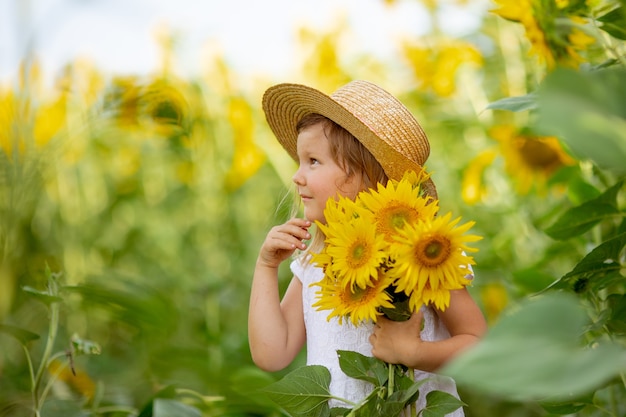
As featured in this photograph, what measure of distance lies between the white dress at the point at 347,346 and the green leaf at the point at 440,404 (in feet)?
Result: 0.45

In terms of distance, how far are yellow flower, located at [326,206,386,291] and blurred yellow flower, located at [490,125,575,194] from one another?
1.41 meters

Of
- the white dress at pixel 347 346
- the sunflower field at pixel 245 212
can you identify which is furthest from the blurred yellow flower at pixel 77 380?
the white dress at pixel 347 346

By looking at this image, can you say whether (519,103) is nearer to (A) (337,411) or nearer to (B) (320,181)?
(B) (320,181)

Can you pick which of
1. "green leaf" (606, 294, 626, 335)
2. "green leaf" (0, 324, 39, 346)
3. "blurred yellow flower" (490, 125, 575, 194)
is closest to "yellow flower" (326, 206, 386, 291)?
"green leaf" (606, 294, 626, 335)

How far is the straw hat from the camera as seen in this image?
114cm

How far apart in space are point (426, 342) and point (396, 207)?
7.9 inches

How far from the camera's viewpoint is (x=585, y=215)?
119 cm

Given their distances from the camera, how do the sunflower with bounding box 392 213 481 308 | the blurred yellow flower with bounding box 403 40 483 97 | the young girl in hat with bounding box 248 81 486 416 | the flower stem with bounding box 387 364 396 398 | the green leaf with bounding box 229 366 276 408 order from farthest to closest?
the blurred yellow flower with bounding box 403 40 483 97
the green leaf with bounding box 229 366 276 408
the young girl in hat with bounding box 248 81 486 416
the flower stem with bounding box 387 364 396 398
the sunflower with bounding box 392 213 481 308

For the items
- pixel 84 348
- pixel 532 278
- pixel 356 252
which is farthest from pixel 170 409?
pixel 532 278

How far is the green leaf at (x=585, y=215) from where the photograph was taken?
1.16 metres

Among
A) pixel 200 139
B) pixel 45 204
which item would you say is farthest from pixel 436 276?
pixel 45 204

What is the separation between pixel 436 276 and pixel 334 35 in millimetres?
2305

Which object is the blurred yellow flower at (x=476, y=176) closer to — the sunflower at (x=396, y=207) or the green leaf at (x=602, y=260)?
the green leaf at (x=602, y=260)

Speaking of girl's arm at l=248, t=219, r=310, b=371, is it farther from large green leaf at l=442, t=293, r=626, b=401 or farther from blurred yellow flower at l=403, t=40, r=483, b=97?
blurred yellow flower at l=403, t=40, r=483, b=97
